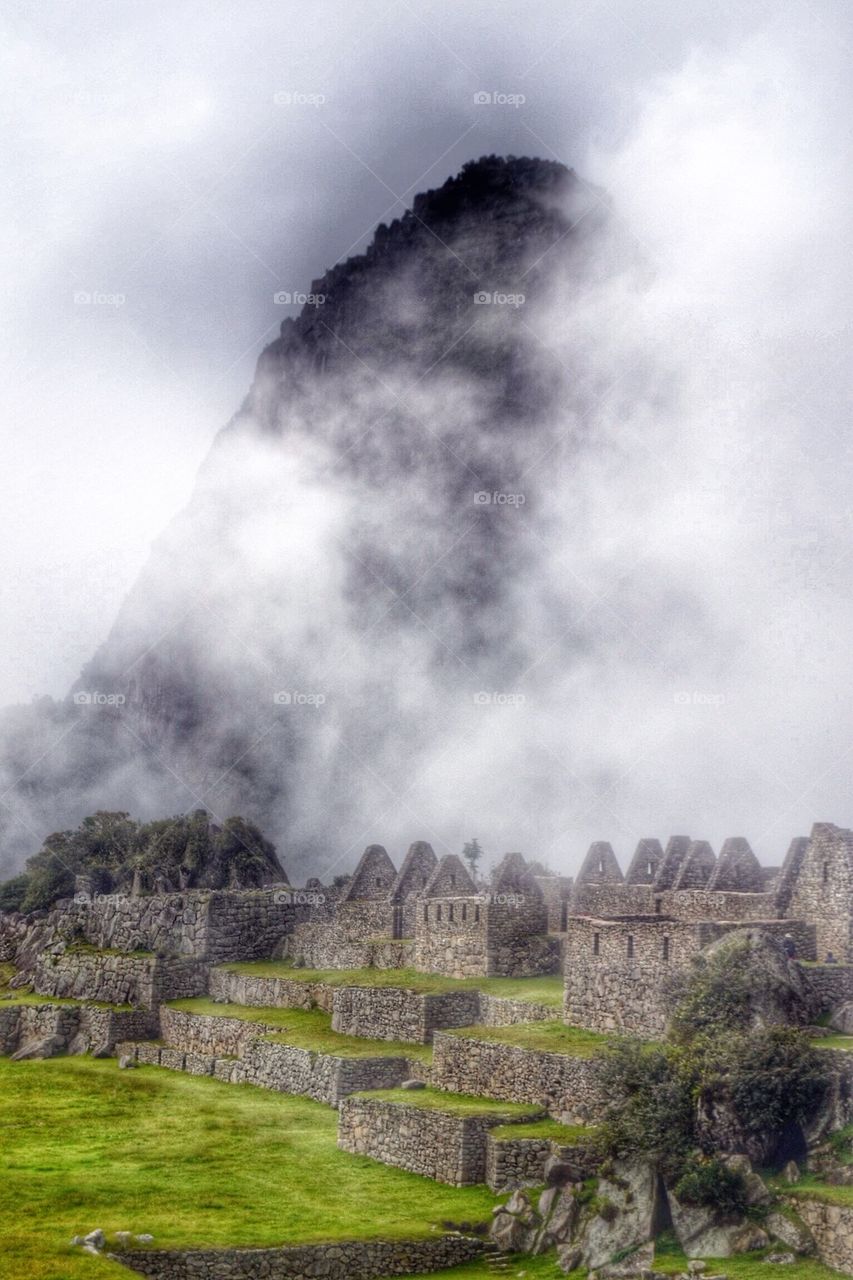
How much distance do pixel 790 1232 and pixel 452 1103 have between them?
8713mm

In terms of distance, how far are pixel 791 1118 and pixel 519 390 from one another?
9521 centimetres

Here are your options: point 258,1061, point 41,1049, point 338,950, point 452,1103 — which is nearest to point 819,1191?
point 452,1103

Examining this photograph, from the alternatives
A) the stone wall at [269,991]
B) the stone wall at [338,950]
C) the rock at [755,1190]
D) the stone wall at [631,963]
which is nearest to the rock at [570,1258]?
the rock at [755,1190]

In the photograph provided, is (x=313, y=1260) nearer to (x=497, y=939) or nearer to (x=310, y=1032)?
(x=310, y=1032)

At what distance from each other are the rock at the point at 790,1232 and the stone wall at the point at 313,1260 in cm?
500

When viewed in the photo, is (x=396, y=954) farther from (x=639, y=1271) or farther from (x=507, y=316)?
(x=507, y=316)

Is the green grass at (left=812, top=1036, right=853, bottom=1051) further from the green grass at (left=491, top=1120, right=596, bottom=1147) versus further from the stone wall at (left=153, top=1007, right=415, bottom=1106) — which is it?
the stone wall at (left=153, top=1007, right=415, bottom=1106)

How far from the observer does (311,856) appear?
98125 mm

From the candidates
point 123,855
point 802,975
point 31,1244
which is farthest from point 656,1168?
point 123,855

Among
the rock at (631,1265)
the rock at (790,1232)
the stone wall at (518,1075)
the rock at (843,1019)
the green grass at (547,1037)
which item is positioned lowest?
the rock at (631,1265)

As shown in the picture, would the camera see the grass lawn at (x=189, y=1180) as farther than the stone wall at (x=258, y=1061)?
No

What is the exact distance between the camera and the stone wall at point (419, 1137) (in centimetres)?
2484

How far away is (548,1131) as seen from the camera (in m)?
24.5

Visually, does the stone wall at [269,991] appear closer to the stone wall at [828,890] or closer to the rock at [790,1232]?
the stone wall at [828,890]
